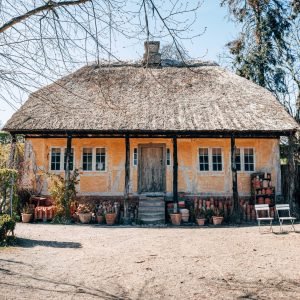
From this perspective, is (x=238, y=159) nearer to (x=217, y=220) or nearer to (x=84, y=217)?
(x=217, y=220)

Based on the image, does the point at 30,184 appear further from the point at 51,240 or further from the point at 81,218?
the point at 51,240

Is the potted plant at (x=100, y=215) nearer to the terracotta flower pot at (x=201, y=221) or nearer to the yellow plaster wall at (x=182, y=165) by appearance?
the yellow plaster wall at (x=182, y=165)

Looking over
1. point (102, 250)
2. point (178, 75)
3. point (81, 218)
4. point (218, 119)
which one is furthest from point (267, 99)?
point (102, 250)

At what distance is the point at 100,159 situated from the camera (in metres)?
14.5

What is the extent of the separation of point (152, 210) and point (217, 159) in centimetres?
377

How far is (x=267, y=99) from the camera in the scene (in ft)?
46.6

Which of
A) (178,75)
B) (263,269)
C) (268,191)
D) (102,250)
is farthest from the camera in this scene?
(178,75)

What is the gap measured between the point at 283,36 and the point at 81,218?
15.1 meters

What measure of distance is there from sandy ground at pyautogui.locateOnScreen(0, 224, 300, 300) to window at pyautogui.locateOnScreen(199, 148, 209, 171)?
182 inches

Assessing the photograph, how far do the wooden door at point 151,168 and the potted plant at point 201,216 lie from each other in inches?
110

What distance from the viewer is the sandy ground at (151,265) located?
478cm

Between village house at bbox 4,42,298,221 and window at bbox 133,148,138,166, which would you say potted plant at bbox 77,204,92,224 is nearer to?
village house at bbox 4,42,298,221

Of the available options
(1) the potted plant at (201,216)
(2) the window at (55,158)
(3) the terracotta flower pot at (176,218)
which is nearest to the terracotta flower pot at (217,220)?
(1) the potted plant at (201,216)

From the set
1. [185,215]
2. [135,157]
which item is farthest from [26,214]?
[185,215]
